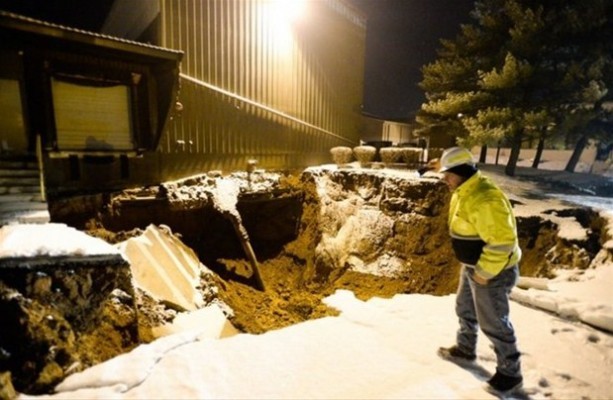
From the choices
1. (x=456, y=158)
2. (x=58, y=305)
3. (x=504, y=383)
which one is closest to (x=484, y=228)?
(x=456, y=158)

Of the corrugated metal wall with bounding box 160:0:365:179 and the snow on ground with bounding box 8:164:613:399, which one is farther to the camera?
the corrugated metal wall with bounding box 160:0:365:179

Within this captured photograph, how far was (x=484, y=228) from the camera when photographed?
Result: 266 centimetres

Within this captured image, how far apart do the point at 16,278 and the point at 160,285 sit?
3103mm

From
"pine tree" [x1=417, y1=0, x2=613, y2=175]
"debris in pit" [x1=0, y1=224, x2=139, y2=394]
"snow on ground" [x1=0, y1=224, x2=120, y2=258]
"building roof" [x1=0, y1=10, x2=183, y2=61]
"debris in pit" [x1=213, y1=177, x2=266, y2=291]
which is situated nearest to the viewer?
"debris in pit" [x1=0, y1=224, x2=139, y2=394]

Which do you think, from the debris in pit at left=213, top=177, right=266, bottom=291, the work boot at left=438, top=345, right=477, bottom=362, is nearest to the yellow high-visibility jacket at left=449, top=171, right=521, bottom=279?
the work boot at left=438, top=345, right=477, bottom=362

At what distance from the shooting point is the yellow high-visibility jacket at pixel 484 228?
260 cm

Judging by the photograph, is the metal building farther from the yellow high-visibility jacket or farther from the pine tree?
the yellow high-visibility jacket

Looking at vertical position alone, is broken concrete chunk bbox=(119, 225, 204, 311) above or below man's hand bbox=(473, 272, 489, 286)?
below

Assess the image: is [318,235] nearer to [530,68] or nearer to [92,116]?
[92,116]

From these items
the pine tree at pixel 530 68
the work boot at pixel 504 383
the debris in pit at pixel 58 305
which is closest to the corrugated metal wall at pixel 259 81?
the pine tree at pixel 530 68

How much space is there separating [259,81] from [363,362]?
906 cm

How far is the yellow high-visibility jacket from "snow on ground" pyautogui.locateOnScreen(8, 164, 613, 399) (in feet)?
3.86

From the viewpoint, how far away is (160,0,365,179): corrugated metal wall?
8.13 metres

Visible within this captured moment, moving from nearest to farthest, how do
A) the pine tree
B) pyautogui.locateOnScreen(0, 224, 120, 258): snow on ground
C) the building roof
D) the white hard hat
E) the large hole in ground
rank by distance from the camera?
the white hard hat < pyautogui.locateOnScreen(0, 224, 120, 258): snow on ground < the building roof < the large hole in ground < the pine tree
